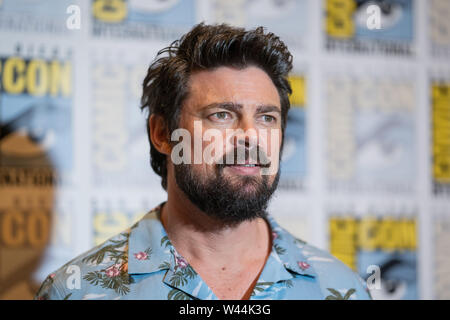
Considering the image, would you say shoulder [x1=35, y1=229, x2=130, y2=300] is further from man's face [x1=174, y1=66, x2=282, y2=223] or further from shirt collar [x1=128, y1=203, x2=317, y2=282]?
man's face [x1=174, y1=66, x2=282, y2=223]

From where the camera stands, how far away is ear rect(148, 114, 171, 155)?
3.32ft

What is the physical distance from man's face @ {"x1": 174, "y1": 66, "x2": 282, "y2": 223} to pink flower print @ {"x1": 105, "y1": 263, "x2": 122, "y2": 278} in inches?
6.7

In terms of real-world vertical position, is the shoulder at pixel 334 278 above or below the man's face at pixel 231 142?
below

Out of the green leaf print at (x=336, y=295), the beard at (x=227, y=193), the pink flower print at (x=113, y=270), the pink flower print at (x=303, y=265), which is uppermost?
the beard at (x=227, y=193)

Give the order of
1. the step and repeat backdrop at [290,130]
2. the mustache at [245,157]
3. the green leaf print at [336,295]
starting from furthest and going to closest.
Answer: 1. the step and repeat backdrop at [290,130]
2. the green leaf print at [336,295]
3. the mustache at [245,157]

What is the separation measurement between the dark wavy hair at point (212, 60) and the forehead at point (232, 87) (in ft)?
0.04

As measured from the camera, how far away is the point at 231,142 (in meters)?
0.90

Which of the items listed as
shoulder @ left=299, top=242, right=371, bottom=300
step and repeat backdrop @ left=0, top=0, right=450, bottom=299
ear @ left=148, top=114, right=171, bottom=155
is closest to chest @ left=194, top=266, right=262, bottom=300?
shoulder @ left=299, top=242, right=371, bottom=300

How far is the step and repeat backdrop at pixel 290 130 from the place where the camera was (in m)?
1.33

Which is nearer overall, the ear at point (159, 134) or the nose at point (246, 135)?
the nose at point (246, 135)

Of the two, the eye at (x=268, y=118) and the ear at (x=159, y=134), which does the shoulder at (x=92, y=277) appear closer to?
the ear at (x=159, y=134)

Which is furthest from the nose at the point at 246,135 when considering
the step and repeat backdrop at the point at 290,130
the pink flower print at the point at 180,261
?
the step and repeat backdrop at the point at 290,130

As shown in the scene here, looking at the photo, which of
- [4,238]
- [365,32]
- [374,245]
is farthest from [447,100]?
[4,238]

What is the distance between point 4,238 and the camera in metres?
1.32
